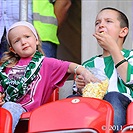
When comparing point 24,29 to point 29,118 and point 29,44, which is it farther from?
point 29,118

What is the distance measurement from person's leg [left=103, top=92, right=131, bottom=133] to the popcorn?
4cm

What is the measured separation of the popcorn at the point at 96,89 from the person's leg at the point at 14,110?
378 millimetres

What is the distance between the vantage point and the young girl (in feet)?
11.6

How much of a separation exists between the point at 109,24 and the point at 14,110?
2.86 feet

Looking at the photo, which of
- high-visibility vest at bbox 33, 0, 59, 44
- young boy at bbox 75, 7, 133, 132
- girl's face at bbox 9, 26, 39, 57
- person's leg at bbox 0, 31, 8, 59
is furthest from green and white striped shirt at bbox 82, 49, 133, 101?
person's leg at bbox 0, 31, 8, 59

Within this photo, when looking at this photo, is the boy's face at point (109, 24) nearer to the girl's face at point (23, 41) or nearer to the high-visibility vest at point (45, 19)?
the girl's face at point (23, 41)

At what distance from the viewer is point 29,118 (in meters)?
3.04

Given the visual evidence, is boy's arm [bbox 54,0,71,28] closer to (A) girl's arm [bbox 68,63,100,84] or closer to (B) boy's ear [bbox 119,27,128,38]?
(B) boy's ear [bbox 119,27,128,38]

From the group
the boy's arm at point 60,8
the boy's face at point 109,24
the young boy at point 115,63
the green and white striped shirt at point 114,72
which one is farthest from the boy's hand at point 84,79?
the boy's arm at point 60,8

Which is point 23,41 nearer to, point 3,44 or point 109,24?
→ point 109,24

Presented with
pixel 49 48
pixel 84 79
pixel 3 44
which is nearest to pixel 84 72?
pixel 84 79

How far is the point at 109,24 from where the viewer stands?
3.66 meters

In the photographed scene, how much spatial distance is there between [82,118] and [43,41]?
1.61 m

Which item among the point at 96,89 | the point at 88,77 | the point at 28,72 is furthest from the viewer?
the point at 28,72
